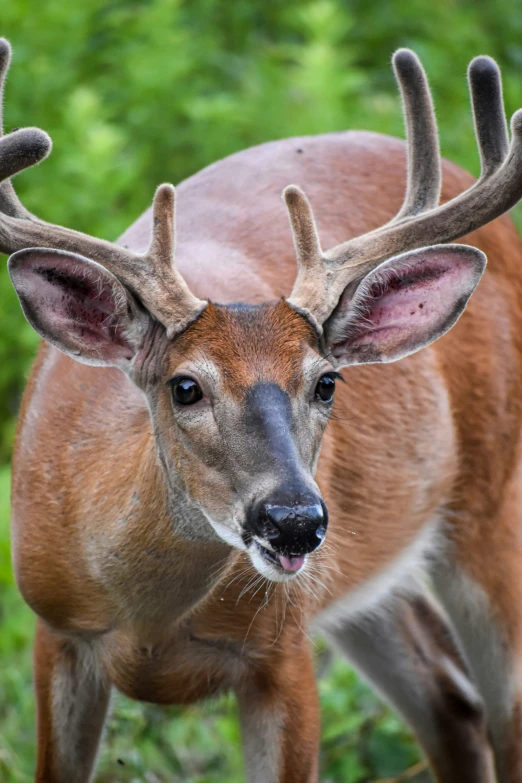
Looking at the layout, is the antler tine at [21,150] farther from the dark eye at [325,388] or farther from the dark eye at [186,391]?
the dark eye at [325,388]

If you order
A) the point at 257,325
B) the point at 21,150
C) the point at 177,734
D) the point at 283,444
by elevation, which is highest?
the point at 21,150

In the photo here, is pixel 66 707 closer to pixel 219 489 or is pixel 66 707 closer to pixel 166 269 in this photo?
pixel 219 489

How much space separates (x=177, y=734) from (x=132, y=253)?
2768 mm

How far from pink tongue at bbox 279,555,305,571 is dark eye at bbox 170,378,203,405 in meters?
0.58

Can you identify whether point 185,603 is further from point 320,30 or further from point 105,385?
point 320,30

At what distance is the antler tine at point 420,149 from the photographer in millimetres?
5094

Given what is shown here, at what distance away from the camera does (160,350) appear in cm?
445

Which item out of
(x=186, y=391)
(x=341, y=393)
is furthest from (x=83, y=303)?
(x=341, y=393)

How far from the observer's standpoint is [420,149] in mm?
5141

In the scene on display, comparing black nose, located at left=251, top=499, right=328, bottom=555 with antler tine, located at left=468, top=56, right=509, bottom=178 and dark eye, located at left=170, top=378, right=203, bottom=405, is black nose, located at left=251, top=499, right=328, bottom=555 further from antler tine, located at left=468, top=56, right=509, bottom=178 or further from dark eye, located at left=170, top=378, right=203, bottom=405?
antler tine, located at left=468, top=56, right=509, bottom=178

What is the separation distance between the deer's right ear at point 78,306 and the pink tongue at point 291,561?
37.2 inches

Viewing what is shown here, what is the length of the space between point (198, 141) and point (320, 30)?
128 cm

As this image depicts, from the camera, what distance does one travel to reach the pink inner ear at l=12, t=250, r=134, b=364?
4.37 metres

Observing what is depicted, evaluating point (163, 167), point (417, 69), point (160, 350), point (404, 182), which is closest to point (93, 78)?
point (163, 167)
